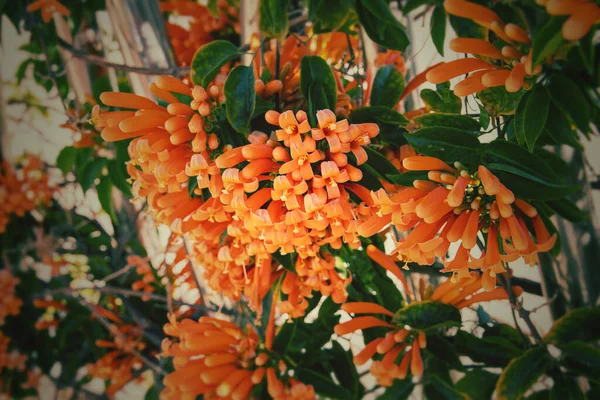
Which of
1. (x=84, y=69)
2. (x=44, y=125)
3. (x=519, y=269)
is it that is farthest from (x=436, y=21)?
(x=44, y=125)

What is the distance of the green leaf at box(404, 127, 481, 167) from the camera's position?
1.16ft

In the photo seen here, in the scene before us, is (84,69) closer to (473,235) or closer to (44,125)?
(44,125)

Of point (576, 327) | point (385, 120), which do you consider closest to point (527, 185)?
point (385, 120)

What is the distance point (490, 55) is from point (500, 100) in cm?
7

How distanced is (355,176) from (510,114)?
149 millimetres

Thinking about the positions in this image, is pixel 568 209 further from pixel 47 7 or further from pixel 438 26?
pixel 47 7

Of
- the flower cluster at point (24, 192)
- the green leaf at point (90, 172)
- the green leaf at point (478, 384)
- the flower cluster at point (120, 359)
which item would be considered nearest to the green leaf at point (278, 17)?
the green leaf at point (90, 172)

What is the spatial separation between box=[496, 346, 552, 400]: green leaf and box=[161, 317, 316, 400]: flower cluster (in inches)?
8.6

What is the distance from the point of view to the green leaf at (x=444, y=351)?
52 cm

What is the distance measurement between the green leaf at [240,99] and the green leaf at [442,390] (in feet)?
1.32

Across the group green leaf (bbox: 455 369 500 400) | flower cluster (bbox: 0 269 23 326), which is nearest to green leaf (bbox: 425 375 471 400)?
green leaf (bbox: 455 369 500 400)

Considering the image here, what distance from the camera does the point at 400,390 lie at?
0.61m

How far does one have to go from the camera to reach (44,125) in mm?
1175

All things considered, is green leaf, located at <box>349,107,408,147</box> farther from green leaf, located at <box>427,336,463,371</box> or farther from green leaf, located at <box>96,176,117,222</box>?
green leaf, located at <box>96,176,117,222</box>
